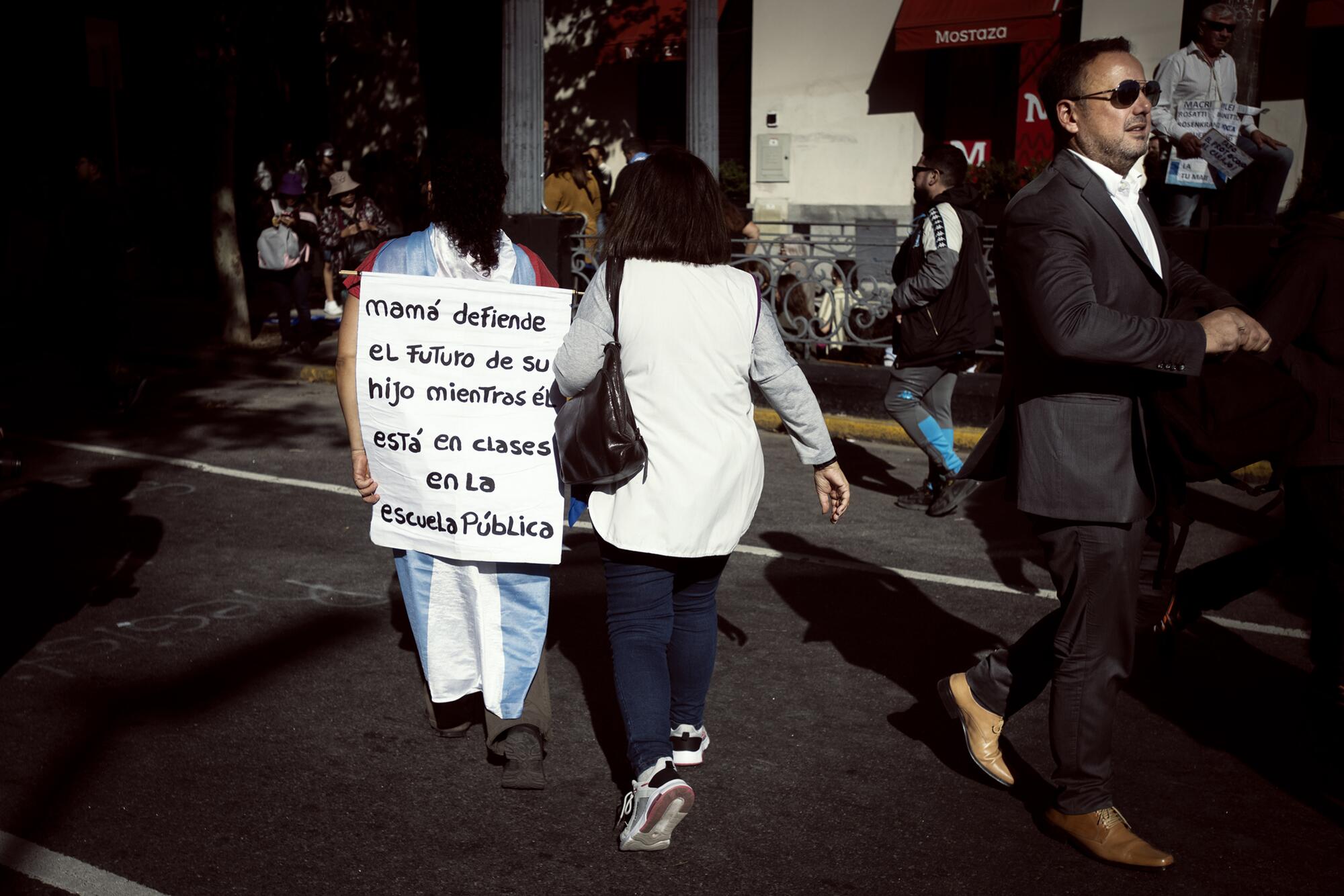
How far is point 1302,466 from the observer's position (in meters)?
4.10

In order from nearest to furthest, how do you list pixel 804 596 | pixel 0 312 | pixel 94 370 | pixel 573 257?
pixel 804 596 → pixel 94 370 → pixel 573 257 → pixel 0 312

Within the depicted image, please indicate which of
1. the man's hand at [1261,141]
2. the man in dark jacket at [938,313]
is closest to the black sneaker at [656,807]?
the man in dark jacket at [938,313]

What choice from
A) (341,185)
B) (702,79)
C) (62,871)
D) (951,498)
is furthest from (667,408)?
(341,185)

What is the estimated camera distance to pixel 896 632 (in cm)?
552

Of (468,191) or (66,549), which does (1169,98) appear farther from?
(66,549)

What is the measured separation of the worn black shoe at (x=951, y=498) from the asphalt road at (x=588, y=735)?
182mm

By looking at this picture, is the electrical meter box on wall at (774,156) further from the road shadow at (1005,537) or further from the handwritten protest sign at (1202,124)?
the road shadow at (1005,537)

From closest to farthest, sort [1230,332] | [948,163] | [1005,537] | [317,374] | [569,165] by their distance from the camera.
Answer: [1230,332], [1005,537], [948,163], [317,374], [569,165]

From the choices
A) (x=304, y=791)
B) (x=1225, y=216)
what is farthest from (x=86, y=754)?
(x=1225, y=216)

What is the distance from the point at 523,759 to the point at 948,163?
4.31 meters

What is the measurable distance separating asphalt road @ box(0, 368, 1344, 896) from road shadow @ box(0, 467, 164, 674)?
0.08ft

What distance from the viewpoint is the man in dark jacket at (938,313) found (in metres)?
7.09

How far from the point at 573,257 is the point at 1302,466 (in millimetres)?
8287

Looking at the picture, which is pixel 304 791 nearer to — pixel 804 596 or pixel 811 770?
pixel 811 770
